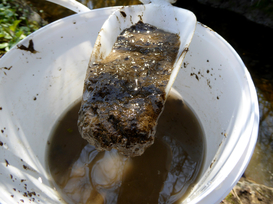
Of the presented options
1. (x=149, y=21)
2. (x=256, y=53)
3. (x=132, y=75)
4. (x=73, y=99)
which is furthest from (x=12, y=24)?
(x=256, y=53)

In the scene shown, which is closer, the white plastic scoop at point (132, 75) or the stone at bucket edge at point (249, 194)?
the white plastic scoop at point (132, 75)

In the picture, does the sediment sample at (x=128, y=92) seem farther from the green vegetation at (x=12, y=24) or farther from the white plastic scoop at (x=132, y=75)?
the green vegetation at (x=12, y=24)

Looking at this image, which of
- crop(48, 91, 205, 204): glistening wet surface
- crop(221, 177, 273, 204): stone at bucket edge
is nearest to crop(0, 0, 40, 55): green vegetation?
crop(48, 91, 205, 204): glistening wet surface

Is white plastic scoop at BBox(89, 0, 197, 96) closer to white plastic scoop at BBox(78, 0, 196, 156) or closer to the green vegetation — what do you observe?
white plastic scoop at BBox(78, 0, 196, 156)

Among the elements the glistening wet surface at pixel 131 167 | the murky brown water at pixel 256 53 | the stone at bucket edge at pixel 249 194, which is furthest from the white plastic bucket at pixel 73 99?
the murky brown water at pixel 256 53

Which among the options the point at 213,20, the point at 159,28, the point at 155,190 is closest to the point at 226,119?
the point at 155,190

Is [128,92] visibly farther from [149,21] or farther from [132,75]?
[149,21]
